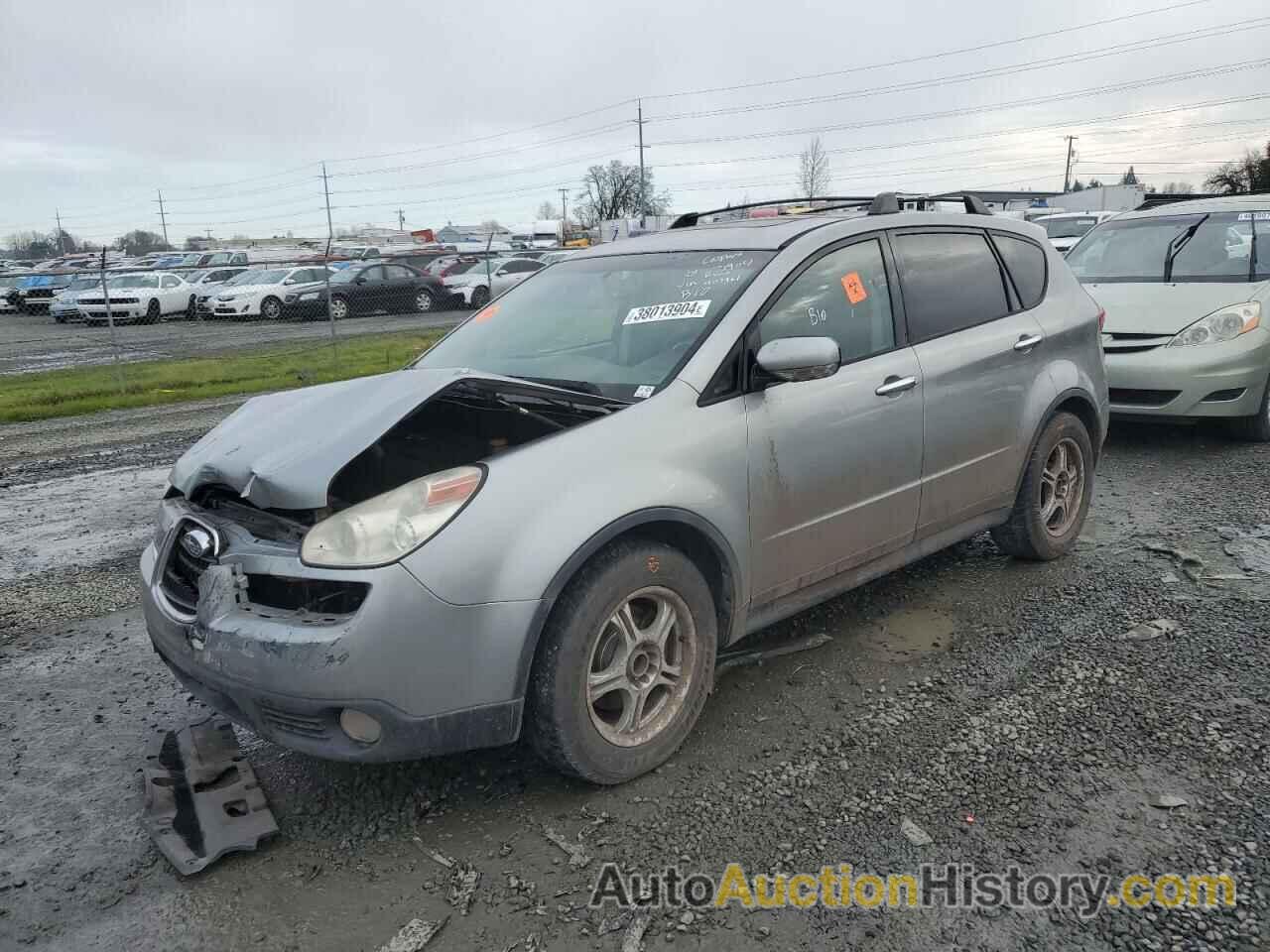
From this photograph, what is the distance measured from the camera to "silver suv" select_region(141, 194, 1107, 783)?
2.69 m

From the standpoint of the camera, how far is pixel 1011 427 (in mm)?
4562

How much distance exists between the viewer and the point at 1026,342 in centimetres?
464

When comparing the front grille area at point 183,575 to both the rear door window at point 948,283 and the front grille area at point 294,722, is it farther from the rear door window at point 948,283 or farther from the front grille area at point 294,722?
the rear door window at point 948,283

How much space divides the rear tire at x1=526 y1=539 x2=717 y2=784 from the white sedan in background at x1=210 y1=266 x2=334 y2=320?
24868 millimetres

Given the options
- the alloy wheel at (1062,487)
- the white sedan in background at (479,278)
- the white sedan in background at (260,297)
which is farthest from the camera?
the white sedan in background at (479,278)

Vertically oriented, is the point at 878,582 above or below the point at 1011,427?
below

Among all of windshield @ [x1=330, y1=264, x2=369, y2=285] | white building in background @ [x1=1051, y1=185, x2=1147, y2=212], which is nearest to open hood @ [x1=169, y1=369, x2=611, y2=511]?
windshield @ [x1=330, y1=264, x2=369, y2=285]

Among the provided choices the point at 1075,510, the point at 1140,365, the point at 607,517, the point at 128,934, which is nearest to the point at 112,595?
the point at 128,934

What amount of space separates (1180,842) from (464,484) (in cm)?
228

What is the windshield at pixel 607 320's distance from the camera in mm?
3594

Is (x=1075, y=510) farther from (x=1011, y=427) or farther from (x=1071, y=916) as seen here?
(x=1071, y=916)

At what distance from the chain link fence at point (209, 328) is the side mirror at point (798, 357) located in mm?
10571

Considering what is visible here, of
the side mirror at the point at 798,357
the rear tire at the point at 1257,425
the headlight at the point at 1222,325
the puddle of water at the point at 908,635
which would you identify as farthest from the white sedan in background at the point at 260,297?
the side mirror at the point at 798,357

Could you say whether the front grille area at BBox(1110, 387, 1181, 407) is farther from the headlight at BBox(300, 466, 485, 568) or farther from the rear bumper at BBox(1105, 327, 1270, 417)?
the headlight at BBox(300, 466, 485, 568)
